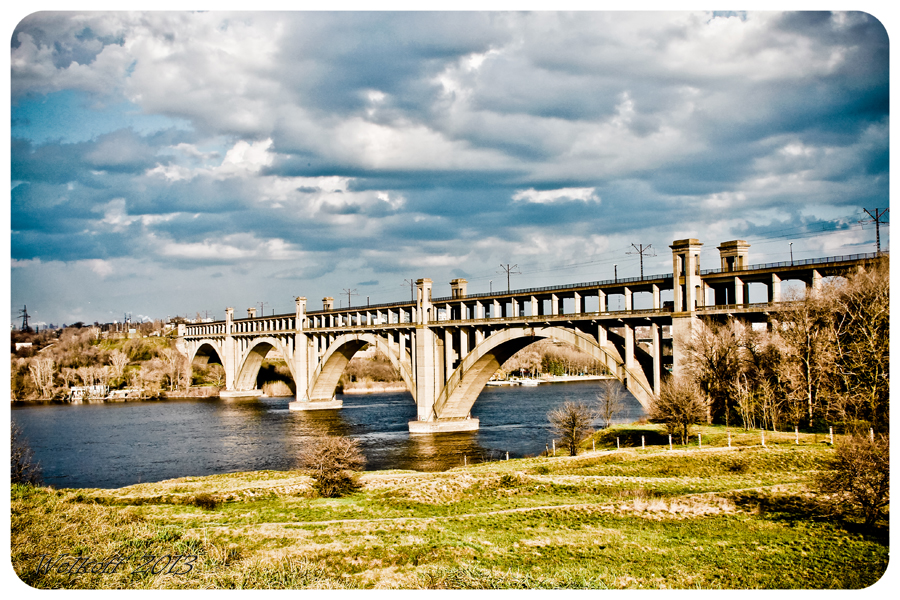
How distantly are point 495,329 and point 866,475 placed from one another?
145ft

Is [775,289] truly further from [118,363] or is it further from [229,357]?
[118,363]

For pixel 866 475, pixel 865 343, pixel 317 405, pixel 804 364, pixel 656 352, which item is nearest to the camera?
pixel 866 475

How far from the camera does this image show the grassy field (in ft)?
57.8

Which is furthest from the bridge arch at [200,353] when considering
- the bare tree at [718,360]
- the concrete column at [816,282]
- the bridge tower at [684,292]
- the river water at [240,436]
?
the concrete column at [816,282]

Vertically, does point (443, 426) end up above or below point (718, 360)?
below

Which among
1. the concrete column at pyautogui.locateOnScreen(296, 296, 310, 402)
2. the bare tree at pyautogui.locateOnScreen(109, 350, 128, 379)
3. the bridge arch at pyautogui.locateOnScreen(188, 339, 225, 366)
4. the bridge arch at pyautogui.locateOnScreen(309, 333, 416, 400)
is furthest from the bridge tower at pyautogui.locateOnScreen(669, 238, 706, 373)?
the bridge arch at pyautogui.locateOnScreen(188, 339, 225, 366)

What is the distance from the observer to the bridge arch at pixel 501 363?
159 feet

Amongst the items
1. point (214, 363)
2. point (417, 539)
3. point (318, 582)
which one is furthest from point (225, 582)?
point (214, 363)

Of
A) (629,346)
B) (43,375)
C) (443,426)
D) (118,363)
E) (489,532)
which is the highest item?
(629,346)

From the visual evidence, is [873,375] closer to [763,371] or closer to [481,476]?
[763,371]

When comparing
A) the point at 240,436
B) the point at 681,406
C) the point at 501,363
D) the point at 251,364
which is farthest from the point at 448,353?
the point at 251,364

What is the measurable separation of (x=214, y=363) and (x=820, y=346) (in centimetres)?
14539

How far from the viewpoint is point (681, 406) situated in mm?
36438

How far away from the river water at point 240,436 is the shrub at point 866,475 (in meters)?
28.3
